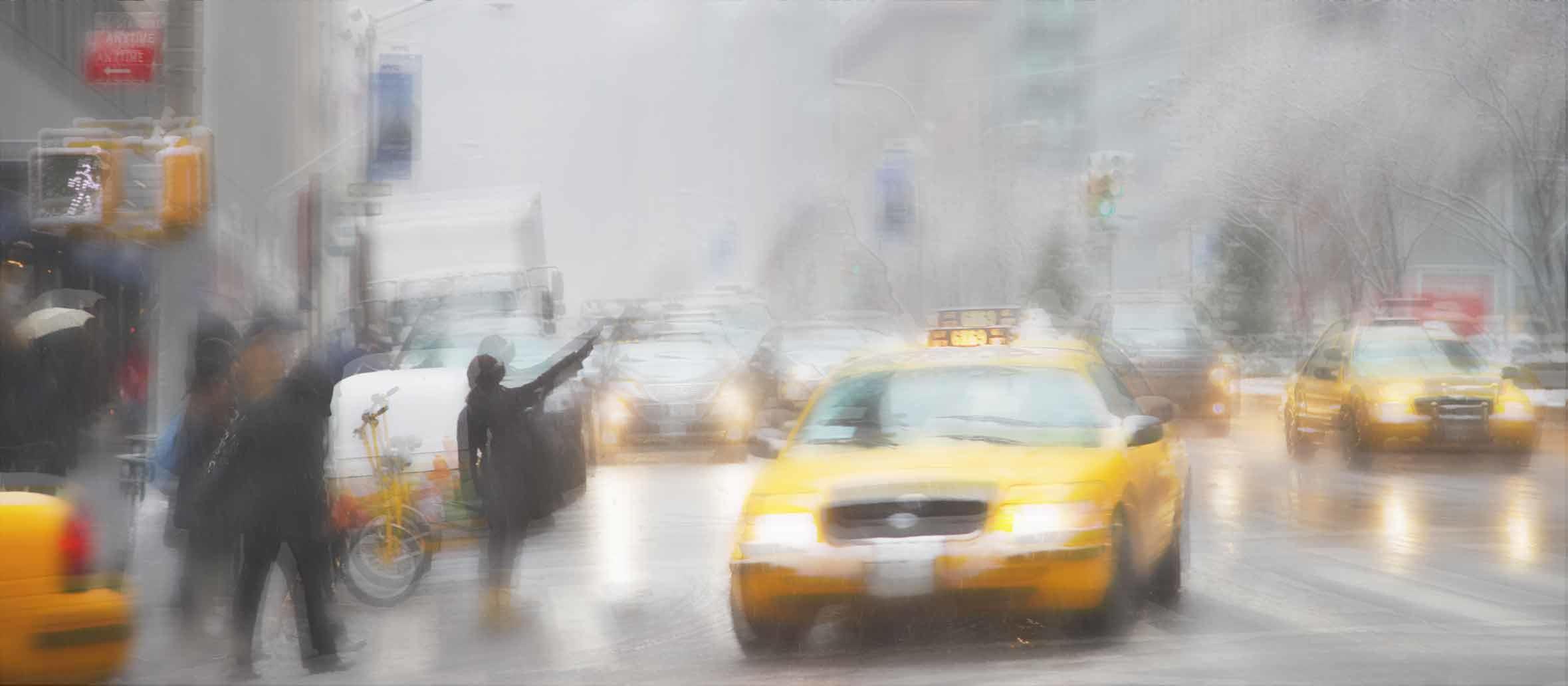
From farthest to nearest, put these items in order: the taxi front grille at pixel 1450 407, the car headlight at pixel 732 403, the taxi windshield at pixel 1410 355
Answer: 1. the car headlight at pixel 732 403
2. the taxi windshield at pixel 1410 355
3. the taxi front grille at pixel 1450 407

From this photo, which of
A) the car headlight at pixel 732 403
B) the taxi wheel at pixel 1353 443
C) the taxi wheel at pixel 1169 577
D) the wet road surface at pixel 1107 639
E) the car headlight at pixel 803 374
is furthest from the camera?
the car headlight at pixel 803 374

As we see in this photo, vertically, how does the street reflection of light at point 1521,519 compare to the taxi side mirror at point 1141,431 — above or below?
below

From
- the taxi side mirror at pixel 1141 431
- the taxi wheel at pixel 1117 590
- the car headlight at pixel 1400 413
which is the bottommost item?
the taxi wheel at pixel 1117 590

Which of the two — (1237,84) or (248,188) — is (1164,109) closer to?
(1237,84)

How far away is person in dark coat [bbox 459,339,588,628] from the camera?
11.8m

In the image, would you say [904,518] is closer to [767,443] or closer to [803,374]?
[767,443]

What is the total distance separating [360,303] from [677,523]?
18825 millimetres

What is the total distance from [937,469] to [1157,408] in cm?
242

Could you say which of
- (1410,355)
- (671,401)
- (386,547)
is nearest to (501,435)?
(386,547)

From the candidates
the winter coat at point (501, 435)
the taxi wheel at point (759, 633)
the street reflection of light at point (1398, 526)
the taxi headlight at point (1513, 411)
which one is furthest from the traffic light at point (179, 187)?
the taxi headlight at point (1513, 411)

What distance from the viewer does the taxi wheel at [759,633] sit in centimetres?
962

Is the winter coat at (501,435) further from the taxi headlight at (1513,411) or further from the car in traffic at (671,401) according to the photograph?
the car in traffic at (671,401)

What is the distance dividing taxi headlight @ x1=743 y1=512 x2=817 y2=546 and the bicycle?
374cm

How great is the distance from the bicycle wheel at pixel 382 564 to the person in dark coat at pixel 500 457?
819 millimetres
